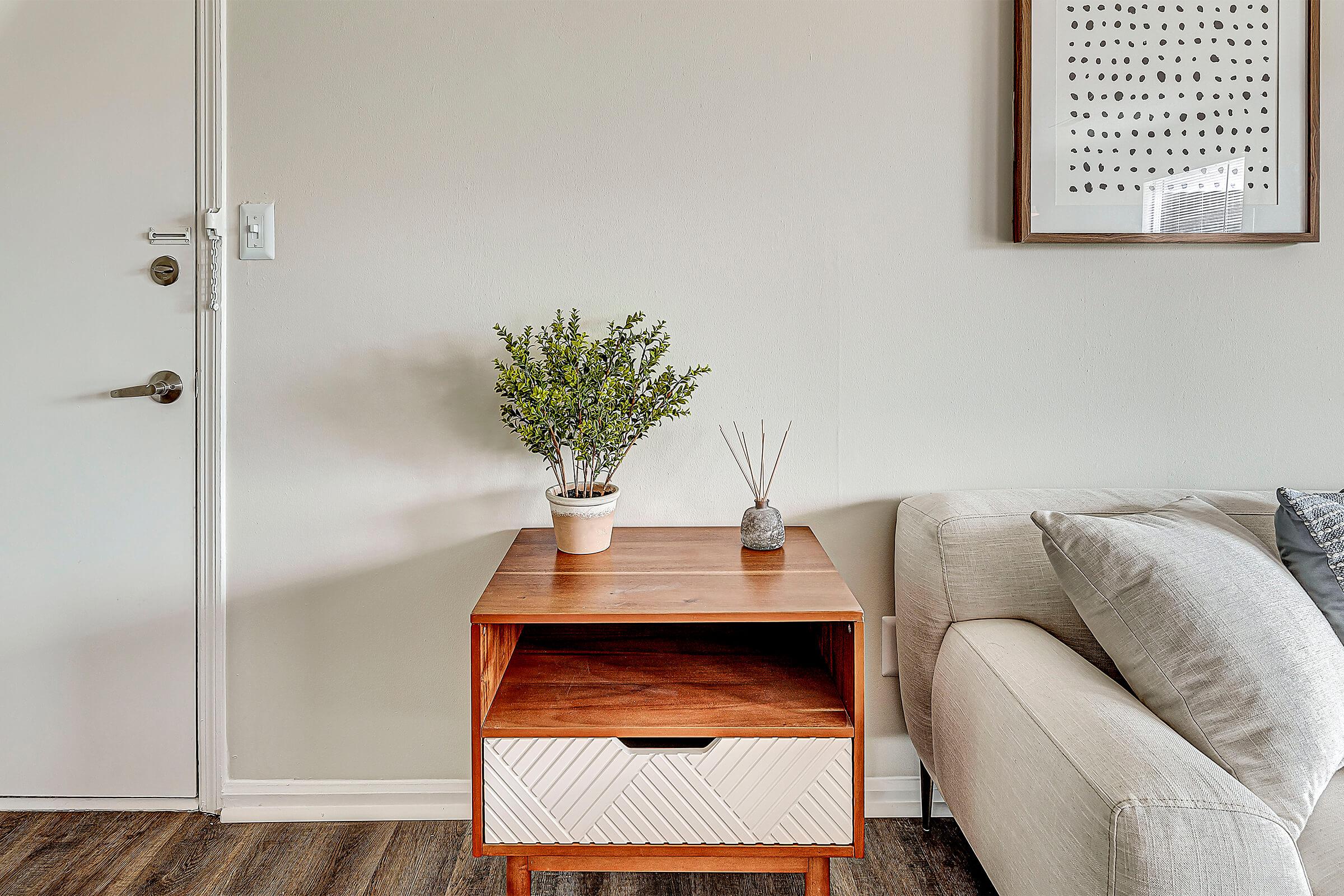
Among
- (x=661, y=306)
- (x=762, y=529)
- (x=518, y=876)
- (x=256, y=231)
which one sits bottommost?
(x=518, y=876)

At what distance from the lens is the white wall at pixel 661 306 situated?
5.10 feet

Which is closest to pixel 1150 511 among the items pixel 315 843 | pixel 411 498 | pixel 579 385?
pixel 579 385

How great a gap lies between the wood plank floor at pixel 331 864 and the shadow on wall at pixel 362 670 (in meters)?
0.13

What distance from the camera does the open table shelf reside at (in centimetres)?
113

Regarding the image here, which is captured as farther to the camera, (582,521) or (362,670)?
(362,670)

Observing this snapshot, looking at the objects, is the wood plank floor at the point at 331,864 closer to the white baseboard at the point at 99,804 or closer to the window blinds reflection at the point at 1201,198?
the white baseboard at the point at 99,804

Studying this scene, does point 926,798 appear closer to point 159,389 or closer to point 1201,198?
point 1201,198

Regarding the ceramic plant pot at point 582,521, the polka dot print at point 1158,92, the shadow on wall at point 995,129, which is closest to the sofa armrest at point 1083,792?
the ceramic plant pot at point 582,521

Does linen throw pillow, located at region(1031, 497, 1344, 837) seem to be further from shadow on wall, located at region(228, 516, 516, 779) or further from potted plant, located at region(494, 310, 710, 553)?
shadow on wall, located at region(228, 516, 516, 779)

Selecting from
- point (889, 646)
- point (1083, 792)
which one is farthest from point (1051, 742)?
point (889, 646)

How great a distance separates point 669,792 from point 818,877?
0.26m

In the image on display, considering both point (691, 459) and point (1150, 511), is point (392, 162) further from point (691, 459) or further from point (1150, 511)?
point (1150, 511)

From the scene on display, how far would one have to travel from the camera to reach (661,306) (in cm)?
158

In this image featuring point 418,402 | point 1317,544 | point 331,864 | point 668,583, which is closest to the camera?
point 1317,544
